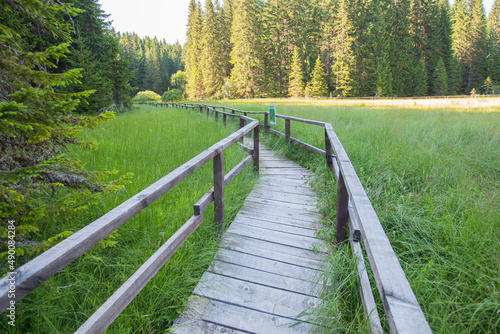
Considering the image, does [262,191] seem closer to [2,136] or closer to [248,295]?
[248,295]

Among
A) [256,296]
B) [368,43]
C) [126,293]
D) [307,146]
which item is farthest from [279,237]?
[368,43]

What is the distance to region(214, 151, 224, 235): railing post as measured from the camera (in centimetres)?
313

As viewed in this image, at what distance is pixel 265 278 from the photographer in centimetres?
261

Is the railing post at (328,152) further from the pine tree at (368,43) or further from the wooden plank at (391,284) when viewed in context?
the pine tree at (368,43)

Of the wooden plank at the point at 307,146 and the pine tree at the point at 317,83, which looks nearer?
the wooden plank at the point at 307,146

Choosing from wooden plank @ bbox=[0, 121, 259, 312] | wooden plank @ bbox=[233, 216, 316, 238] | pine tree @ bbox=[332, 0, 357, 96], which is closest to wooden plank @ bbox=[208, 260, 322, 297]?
wooden plank @ bbox=[233, 216, 316, 238]

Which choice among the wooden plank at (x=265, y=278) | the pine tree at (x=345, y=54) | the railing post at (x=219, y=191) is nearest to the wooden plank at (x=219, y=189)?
the railing post at (x=219, y=191)

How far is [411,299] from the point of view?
922 millimetres

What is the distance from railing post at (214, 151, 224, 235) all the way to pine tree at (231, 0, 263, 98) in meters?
43.4

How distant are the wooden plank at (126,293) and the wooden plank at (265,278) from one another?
2.04ft

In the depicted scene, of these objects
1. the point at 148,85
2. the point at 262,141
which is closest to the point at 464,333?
the point at 262,141

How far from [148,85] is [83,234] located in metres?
78.8

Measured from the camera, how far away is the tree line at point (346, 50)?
41.0 metres

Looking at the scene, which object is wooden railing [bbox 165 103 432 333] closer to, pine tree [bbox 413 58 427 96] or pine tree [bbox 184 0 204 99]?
pine tree [bbox 413 58 427 96]
